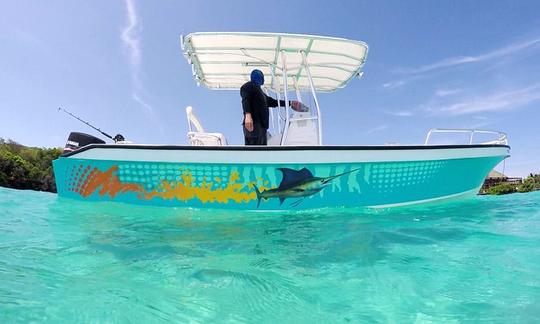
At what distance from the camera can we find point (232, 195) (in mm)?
4754

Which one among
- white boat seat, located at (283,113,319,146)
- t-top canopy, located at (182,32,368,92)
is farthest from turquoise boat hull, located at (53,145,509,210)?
t-top canopy, located at (182,32,368,92)

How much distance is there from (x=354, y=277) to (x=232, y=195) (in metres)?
3.11

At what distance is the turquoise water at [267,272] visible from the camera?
1382mm

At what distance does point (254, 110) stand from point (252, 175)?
3.94 feet

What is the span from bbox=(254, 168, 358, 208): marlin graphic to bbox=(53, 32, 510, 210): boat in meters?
0.01

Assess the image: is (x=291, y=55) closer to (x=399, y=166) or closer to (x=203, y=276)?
(x=399, y=166)

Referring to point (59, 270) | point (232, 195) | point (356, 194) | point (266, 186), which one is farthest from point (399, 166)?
point (59, 270)

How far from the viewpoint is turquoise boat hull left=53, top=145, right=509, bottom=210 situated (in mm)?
4742

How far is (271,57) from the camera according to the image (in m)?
5.98

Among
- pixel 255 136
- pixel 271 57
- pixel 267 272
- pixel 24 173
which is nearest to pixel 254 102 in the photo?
pixel 255 136

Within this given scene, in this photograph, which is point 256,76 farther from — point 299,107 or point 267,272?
point 267,272

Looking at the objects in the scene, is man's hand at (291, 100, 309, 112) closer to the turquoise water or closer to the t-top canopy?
the t-top canopy

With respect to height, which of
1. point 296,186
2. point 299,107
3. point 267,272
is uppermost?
point 299,107

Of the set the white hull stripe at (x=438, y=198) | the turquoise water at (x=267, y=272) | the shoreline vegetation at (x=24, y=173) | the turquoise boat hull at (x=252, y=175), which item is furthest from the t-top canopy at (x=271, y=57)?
the shoreline vegetation at (x=24, y=173)
